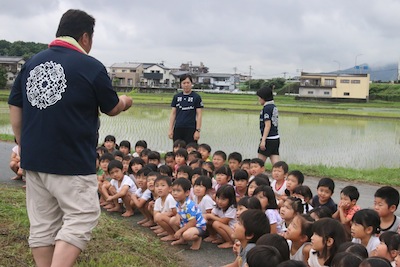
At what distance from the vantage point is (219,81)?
244 feet

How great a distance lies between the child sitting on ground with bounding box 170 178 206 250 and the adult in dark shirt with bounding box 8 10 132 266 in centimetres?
196

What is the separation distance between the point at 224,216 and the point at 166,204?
0.71 metres

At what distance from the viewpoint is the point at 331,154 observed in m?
12.1

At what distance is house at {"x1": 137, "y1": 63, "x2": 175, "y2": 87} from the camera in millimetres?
65125

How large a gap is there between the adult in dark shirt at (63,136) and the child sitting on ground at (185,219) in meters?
1.96

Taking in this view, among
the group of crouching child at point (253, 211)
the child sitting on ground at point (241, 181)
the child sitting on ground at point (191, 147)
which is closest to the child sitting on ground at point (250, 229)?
the group of crouching child at point (253, 211)

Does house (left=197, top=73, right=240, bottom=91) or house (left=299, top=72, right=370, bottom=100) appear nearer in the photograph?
house (left=299, top=72, right=370, bottom=100)

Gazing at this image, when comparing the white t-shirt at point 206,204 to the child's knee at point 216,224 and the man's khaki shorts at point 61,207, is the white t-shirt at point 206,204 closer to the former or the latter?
the child's knee at point 216,224

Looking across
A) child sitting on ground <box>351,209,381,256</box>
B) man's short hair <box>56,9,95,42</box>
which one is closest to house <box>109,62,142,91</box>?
child sitting on ground <box>351,209,381,256</box>

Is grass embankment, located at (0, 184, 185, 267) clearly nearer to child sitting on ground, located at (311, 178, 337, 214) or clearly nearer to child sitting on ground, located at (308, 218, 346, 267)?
child sitting on ground, located at (308, 218, 346, 267)

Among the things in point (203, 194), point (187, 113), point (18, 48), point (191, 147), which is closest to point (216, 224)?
point (203, 194)

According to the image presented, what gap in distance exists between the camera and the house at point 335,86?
50031mm

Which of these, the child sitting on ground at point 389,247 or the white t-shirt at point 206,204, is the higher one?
the child sitting on ground at point 389,247

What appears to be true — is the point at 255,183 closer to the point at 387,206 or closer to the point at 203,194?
the point at 203,194
